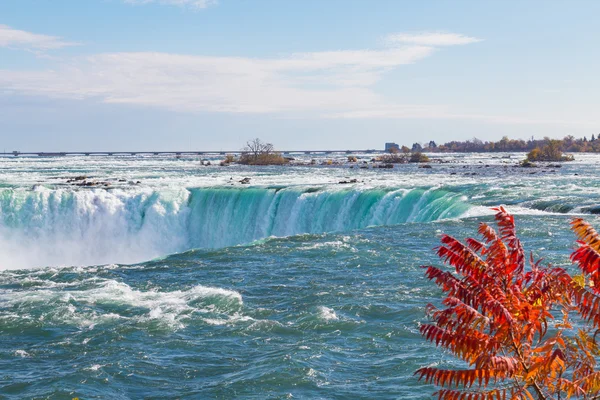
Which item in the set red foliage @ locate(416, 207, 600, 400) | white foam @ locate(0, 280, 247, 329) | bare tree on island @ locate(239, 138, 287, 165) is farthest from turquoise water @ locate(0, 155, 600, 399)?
bare tree on island @ locate(239, 138, 287, 165)

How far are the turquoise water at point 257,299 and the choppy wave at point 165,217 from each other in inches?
4.2

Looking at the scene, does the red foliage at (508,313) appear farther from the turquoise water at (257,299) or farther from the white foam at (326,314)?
the white foam at (326,314)

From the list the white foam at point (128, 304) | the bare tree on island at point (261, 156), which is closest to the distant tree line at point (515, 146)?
the bare tree on island at point (261, 156)

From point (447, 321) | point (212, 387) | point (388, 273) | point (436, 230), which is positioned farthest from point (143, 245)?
point (447, 321)

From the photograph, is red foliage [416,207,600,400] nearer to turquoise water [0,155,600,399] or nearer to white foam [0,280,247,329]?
turquoise water [0,155,600,399]

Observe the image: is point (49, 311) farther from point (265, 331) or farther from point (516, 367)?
point (516, 367)

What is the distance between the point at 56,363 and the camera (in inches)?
485

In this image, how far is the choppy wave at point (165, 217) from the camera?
3334cm

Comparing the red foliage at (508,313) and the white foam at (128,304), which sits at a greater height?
the red foliage at (508,313)

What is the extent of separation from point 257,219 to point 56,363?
76.1ft

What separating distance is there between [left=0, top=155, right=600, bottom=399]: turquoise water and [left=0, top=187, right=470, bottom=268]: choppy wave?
0.35 feet

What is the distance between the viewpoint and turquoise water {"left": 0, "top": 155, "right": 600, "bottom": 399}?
11336mm

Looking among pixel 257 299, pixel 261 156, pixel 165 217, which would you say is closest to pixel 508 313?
pixel 257 299

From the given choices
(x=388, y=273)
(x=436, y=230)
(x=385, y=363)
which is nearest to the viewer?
(x=385, y=363)
